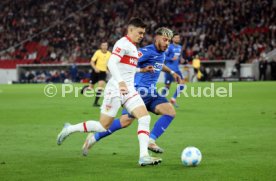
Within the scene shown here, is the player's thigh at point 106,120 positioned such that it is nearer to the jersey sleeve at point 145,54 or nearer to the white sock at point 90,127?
the white sock at point 90,127

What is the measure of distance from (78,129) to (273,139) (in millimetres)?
4050

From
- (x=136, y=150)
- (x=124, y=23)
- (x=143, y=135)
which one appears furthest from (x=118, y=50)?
(x=124, y=23)

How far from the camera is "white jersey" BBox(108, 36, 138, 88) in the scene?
889 cm

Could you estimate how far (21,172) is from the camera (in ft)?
26.6

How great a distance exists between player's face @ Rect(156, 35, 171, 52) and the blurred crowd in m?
32.3

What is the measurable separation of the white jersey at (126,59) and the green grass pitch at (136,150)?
1241mm

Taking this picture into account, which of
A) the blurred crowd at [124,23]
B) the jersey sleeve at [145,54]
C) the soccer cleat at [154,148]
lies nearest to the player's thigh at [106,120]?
the soccer cleat at [154,148]

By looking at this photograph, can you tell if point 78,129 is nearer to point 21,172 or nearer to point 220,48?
point 21,172

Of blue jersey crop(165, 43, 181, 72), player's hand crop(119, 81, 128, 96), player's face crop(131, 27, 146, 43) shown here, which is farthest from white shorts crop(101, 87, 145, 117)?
blue jersey crop(165, 43, 181, 72)

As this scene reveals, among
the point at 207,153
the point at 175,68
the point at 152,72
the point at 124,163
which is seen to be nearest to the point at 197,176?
the point at 124,163

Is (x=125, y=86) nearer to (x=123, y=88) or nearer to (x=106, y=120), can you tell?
(x=123, y=88)

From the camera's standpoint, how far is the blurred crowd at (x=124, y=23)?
4638cm

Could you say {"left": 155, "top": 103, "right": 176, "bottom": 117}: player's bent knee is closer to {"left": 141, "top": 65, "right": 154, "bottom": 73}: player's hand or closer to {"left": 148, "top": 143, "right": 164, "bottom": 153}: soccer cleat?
{"left": 141, "top": 65, "right": 154, "bottom": 73}: player's hand

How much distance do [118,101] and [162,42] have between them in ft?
5.42
